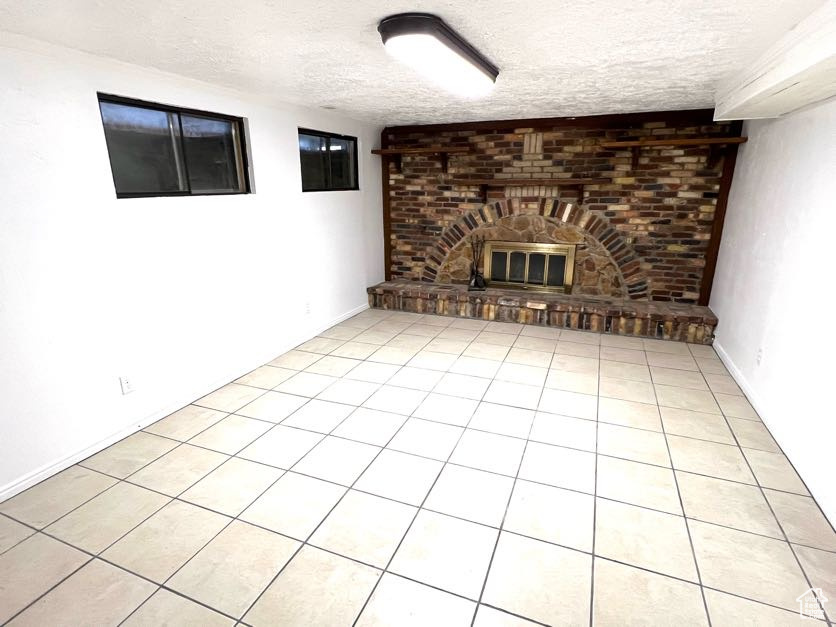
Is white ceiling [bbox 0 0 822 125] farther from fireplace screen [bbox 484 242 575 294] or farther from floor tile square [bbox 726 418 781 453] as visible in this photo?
floor tile square [bbox 726 418 781 453]

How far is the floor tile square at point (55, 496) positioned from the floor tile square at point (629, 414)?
2.74m

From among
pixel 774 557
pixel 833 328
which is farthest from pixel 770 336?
pixel 774 557

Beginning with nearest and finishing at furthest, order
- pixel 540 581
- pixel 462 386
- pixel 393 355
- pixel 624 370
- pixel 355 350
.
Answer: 1. pixel 540 581
2. pixel 462 386
3. pixel 624 370
4. pixel 393 355
5. pixel 355 350

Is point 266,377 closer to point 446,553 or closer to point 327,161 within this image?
point 446,553

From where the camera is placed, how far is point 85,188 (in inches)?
84.0

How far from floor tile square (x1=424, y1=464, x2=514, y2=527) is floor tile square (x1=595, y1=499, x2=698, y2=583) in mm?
411

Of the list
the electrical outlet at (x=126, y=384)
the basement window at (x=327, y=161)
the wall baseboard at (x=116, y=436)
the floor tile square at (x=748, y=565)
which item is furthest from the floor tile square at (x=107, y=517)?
the basement window at (x=327, y=161)

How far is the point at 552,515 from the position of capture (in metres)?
1.85

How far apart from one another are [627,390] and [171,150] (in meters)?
3.35

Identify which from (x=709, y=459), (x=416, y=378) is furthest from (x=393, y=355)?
(x=709, y=459)

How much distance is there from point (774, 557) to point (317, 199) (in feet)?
12.4

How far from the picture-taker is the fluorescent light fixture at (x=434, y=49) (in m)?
1.59

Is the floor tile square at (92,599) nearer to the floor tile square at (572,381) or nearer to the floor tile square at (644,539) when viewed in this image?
the floor tile square at (644,539)

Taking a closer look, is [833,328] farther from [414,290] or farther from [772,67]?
[414,290]
